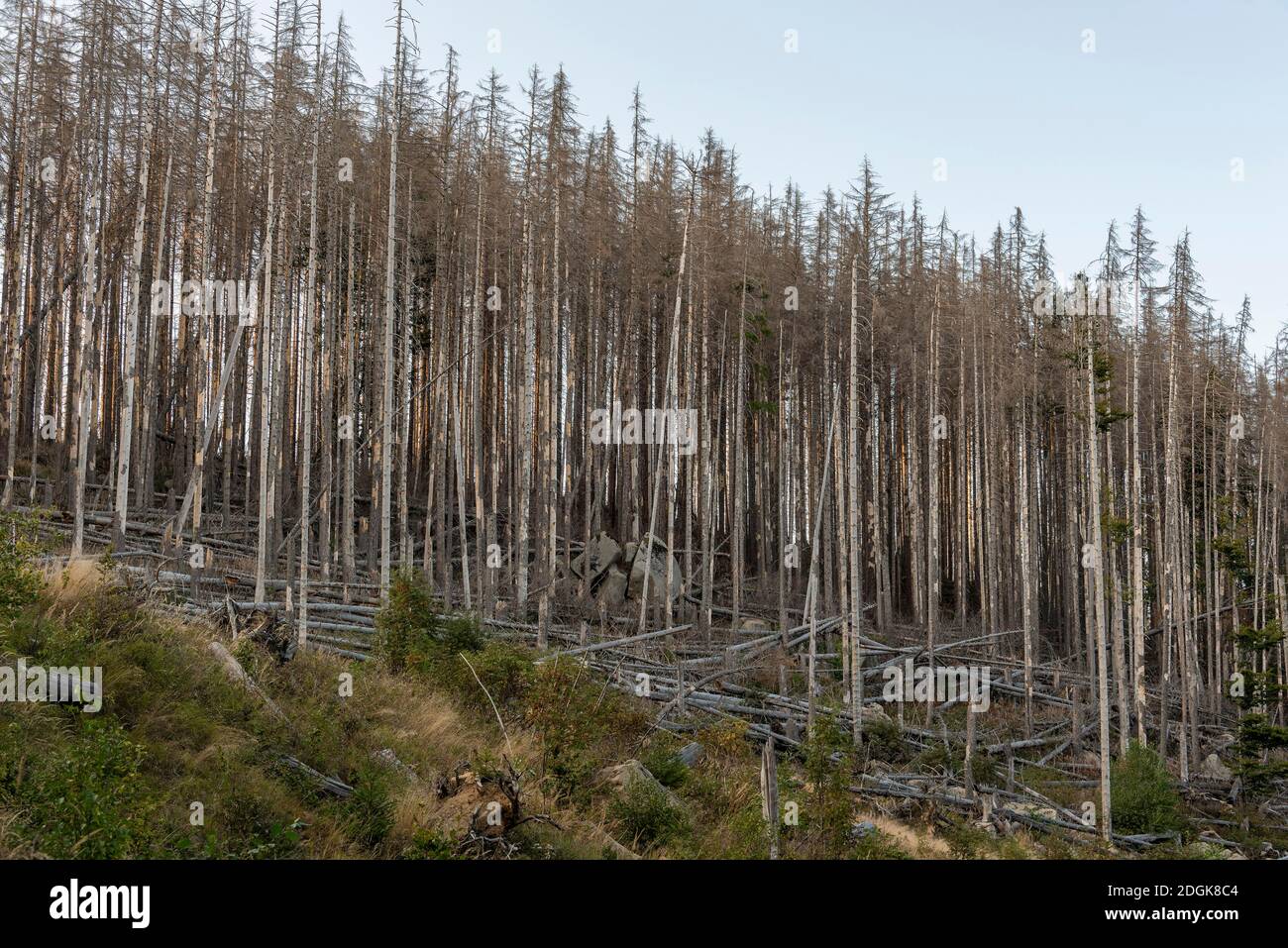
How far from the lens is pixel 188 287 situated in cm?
2198

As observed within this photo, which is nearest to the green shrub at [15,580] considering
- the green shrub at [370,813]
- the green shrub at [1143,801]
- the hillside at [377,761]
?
the hillside at [377,761]

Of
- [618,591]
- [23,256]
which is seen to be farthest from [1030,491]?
[23,256]

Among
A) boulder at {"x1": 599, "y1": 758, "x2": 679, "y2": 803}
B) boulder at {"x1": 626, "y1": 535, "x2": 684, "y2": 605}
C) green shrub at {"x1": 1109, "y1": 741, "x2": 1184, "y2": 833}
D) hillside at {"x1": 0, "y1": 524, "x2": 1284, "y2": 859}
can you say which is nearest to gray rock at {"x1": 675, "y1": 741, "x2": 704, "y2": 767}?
hillside at {"x1": 0, "y1": 524, "x2": 1284, "y2": 859}

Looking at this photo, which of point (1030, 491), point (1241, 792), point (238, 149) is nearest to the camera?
point (238, 149)

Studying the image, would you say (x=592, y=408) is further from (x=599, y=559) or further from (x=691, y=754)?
(x=691, y=754)

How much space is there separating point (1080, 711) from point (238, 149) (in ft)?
73.3

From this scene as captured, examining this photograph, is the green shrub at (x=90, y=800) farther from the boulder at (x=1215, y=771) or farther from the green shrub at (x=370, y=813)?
the boulder at (x=1215, y=771)

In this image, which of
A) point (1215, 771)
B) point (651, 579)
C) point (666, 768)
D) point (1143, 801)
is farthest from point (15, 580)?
Answer: point (1215, 771)

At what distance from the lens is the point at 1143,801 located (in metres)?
15.7

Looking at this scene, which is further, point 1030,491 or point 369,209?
point 1030,491

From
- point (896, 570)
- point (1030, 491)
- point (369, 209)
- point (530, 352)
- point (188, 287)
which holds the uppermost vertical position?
point (369, 209)

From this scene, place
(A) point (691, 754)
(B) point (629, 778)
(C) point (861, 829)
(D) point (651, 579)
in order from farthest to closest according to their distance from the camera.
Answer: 1. (D) point (651, 579)
2. (A) point (691, 754)
3. (C) point (861, 829)
4. (B) point (629, 778)

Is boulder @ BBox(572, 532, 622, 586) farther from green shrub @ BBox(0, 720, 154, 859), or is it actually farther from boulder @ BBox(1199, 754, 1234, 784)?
green shrub @ BBox(0, 720, 154, 859)
